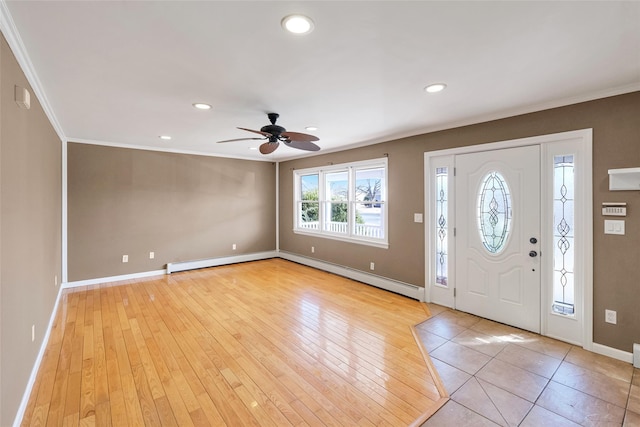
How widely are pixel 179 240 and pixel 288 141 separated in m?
3.86

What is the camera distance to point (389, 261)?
15.7ft

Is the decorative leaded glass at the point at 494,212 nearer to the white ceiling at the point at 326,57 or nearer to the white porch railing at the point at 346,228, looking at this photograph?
the white ceiling at the point at 326,57

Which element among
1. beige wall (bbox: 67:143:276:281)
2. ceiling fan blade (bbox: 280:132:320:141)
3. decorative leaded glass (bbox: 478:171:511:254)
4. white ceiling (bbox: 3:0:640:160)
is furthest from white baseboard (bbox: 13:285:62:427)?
decorative leaded glass (bbox: 478:171:511:254)

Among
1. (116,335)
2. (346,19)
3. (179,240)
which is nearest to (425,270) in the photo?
(346,19)

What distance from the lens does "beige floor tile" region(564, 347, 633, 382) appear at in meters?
2.45

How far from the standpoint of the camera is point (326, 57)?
208cm

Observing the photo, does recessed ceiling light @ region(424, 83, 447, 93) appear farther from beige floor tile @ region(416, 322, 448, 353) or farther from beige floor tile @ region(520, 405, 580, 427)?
beige floor tile @ region(520, 405, 580, 427)

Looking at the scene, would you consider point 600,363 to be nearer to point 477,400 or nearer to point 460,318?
point 460,318

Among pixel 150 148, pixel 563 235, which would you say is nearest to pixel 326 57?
pixel 563 235

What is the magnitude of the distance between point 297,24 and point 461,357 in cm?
309

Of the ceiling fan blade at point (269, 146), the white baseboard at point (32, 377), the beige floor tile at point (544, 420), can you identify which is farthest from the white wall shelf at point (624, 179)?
the white baseboard at point (32, 377)

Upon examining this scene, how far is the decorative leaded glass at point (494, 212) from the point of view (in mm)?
3436

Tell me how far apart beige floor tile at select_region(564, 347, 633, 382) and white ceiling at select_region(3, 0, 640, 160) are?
248 cm

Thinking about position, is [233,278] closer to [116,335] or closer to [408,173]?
[116,335]
